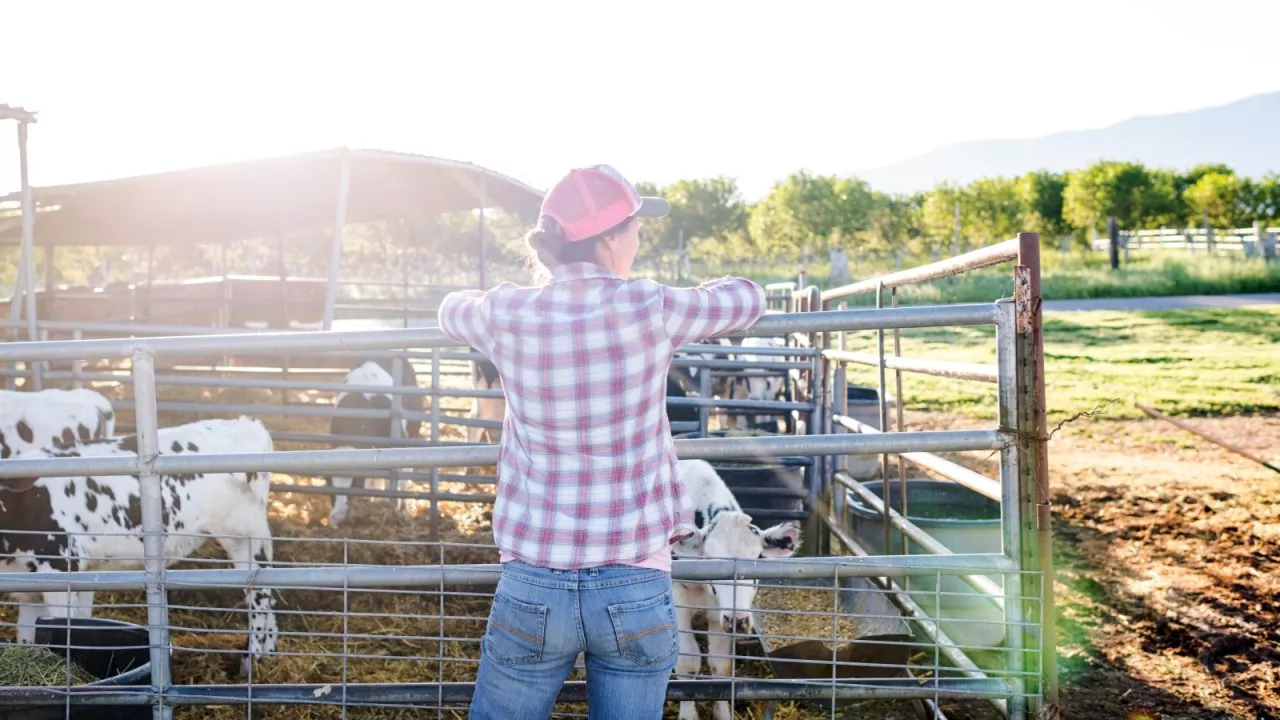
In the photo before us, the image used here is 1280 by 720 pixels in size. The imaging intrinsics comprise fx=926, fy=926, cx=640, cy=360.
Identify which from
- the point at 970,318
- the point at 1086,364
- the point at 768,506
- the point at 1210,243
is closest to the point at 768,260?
the point at 1210,243

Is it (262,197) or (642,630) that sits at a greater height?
(262,197)

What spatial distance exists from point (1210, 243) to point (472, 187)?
3780 cm

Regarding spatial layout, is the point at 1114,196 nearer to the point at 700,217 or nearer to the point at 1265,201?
the point at 1265,201

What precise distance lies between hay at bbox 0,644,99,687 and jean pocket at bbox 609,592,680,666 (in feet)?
8.92

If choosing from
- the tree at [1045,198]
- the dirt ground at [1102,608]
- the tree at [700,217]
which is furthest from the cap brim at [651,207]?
the tree at [1045,198]

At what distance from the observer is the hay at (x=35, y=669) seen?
141 inches

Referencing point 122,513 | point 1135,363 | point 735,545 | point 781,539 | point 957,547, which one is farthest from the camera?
point 1135,363

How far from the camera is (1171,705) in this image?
417 centimetres

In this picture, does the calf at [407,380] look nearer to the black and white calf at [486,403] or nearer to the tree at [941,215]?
the black and white calf at [486,403]

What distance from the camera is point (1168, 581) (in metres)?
5.68

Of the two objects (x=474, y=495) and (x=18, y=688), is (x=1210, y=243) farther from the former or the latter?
(x=18, y=688)

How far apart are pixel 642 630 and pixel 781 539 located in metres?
2.25

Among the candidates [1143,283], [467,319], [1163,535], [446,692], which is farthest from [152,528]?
[1143,283]

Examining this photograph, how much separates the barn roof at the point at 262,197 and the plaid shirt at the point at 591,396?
274 inches
